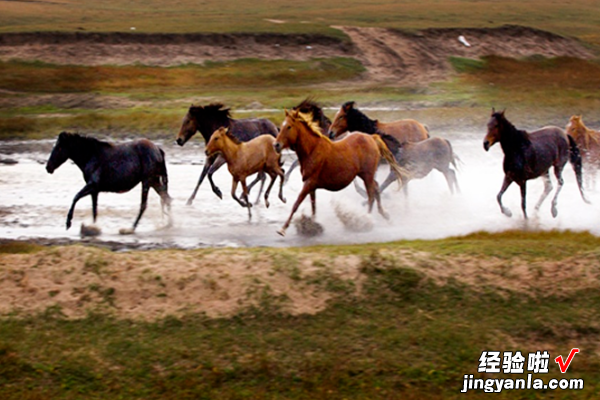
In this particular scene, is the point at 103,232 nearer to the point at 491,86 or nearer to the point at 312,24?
the point at 491,86

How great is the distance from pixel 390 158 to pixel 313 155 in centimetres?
222

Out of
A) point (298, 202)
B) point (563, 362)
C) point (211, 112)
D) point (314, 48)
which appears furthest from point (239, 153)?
point (314, 48)

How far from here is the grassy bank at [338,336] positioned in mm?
9289

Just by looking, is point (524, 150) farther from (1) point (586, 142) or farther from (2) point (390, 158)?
(1) point (586, 142)

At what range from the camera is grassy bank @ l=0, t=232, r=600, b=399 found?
929cm

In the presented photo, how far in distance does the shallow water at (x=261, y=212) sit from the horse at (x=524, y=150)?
2.16ft

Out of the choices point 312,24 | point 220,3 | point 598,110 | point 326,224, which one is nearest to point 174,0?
point 220,3

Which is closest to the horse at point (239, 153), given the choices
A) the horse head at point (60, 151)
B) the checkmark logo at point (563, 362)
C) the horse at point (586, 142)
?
the horse head at point (60, 151)

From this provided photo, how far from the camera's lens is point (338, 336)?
10180mm

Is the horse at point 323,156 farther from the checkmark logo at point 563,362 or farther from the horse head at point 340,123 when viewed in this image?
the checkmark logo at point 563,362

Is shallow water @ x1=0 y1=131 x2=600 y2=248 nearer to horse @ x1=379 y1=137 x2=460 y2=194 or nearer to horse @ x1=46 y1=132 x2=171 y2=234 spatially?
horse @ x1=379 y1=137 x2=460 y2=194

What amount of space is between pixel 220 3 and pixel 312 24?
18.4 metres

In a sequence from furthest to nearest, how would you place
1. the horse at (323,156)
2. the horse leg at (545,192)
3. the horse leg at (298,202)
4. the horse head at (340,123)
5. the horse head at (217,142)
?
the horse head at (340,123) → the horse leg at (545,192) → the horse head at (217,142) → the horse at (323,156) → the horse leg at (298,202)

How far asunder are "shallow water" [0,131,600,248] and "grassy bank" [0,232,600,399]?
2.76 metres
